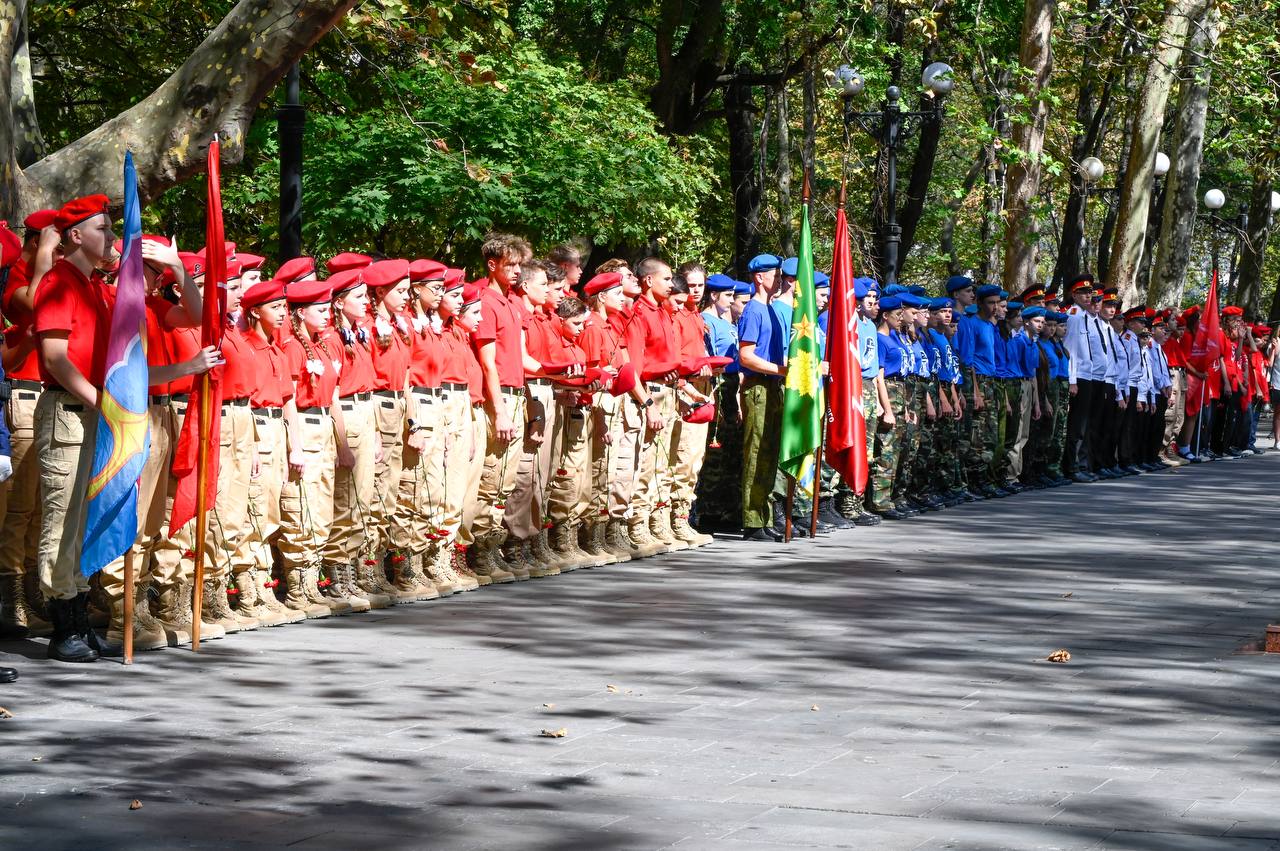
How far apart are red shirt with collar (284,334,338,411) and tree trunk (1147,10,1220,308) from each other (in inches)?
1112

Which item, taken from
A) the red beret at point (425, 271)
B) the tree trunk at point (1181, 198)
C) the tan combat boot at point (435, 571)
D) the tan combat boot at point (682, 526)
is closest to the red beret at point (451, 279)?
the red beret at point (425, 271)

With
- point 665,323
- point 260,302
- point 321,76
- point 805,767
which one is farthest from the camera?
point 321,76

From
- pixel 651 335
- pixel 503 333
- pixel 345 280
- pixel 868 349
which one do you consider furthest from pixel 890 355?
pixel 345 280

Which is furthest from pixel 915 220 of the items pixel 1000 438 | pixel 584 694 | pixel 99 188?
pixel 584 694

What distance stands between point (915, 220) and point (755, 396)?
64.1ft

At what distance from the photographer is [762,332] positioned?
Result: 53.8 feet

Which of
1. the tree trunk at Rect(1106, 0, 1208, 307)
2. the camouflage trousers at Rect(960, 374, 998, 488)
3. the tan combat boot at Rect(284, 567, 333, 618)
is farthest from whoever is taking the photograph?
the tree trunk at Rect(1106, 0, 1208, 307)

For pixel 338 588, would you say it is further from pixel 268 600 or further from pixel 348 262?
pixel 348 262

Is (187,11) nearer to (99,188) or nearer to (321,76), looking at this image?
(321,76)

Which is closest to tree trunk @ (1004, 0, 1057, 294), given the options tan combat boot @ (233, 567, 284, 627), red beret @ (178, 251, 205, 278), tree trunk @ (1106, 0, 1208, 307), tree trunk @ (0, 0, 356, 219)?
tree trunk @ (1106, 0, 1208, 307)

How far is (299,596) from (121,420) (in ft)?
7.83

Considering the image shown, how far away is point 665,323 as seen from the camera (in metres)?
15.0

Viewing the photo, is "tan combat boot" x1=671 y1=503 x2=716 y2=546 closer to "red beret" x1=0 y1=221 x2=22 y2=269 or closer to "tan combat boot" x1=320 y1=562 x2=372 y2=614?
"tan combat boot" x1=320 y1=562 x2=372 y2=614

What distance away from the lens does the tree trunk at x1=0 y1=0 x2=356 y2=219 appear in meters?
12.4
